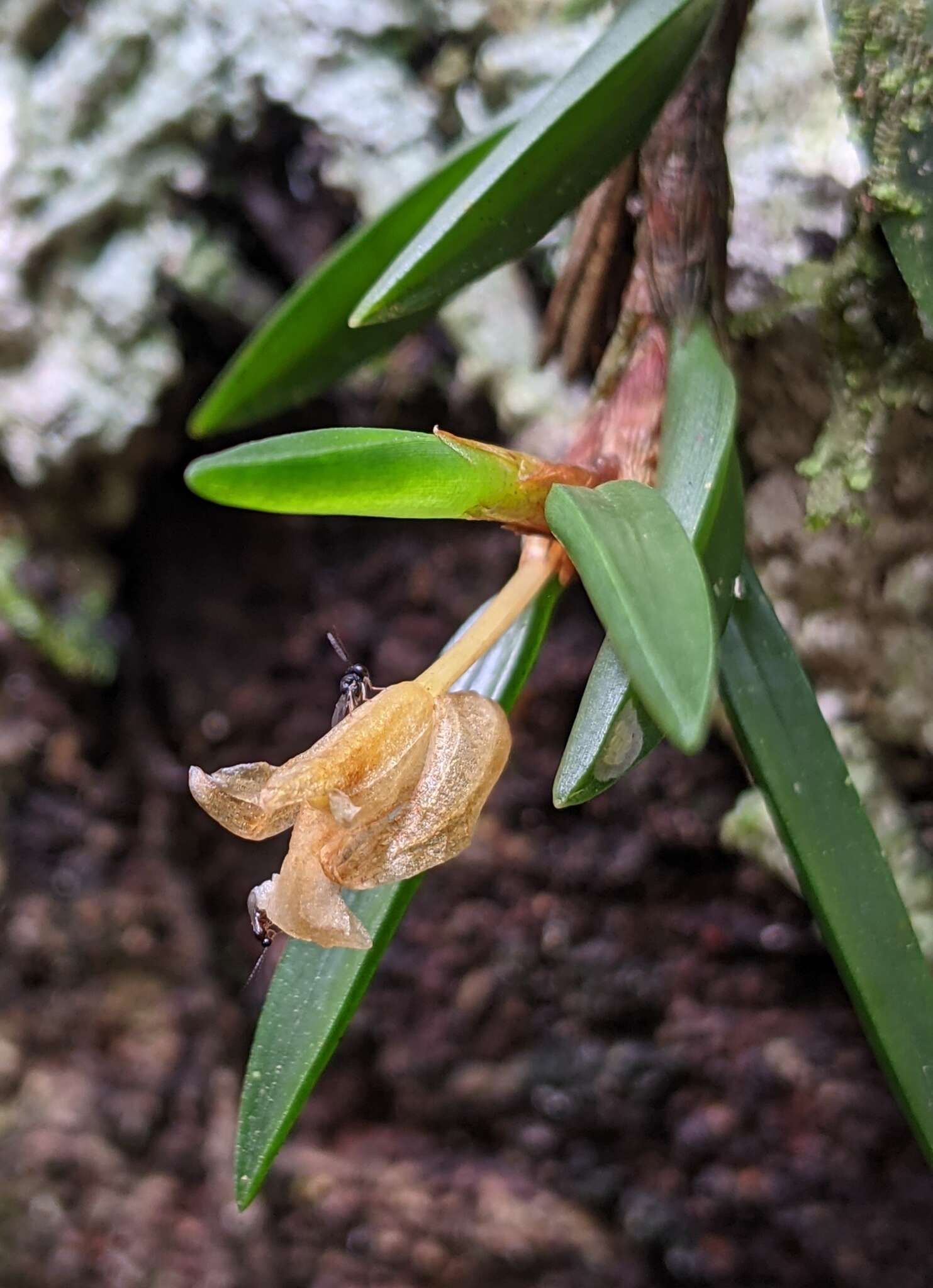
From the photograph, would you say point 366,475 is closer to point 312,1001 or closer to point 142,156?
point 312,1001

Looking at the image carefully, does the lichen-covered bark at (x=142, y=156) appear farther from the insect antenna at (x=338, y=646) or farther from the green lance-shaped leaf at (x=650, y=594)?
the green lance-shaped leaf at (x=650, y=594)

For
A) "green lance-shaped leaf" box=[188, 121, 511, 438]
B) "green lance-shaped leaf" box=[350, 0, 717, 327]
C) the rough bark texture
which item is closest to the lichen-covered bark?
the rough bark texture

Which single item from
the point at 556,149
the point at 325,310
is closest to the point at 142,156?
the point at 325,310

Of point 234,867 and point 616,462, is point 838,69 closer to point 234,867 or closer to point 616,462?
point 616,462

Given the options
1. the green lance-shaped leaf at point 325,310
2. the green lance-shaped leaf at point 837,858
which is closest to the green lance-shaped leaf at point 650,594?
the green lance-shaped leaf at point 837,858

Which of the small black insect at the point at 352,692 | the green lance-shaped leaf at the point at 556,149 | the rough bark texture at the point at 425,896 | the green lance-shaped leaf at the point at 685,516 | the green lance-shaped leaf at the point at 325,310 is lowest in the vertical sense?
the rough bark texture at the point at 425,896

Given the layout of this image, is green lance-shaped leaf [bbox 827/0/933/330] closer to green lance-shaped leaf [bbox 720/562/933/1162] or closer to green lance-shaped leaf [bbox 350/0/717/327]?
green lance-shaped leaf [bbox 350/0/717/327]

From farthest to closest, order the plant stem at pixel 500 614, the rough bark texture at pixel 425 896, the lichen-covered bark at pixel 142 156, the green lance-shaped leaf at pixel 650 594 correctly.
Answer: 1. the lichen-covered bark at pixel 142 156
2. the rough bark texture at pixel 425 896
3. the plant stem at pixel 500 614
4. the green lance-shaped leaf at pixel 650 594
